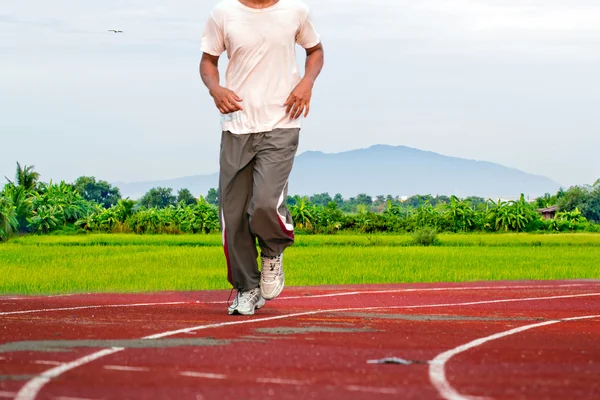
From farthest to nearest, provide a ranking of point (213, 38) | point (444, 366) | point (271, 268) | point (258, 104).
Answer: point (271, 268) → point (213, 38) → point (258, 104) → point (444, 366)

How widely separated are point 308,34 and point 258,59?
1.98 ft

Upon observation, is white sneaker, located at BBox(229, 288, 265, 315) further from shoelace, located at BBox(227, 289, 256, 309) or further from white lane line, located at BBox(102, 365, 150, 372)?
white lane line, located at BBox(102, 365, 150, 372)

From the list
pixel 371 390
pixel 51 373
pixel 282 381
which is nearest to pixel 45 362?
pixel 51 373

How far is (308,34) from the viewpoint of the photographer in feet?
33.1

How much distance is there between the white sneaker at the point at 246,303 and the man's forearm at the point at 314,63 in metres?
1.94

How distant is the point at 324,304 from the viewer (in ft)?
39.5

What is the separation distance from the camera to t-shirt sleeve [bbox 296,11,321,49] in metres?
10.0

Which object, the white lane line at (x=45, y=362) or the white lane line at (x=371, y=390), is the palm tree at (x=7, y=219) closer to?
the white lane line at (x=45, y=362)

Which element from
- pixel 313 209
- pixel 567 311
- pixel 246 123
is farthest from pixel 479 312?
pixel 313 209

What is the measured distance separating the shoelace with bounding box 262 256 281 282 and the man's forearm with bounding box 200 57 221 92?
1585mm

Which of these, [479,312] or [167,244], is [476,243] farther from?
[479,312]

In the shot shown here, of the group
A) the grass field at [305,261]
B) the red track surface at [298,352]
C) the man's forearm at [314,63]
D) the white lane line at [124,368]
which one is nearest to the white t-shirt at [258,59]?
the man's forearm at [314,63]

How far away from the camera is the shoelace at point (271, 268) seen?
33.3ft

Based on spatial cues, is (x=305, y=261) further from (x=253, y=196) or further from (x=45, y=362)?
(x=45, y=362)
